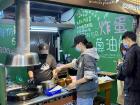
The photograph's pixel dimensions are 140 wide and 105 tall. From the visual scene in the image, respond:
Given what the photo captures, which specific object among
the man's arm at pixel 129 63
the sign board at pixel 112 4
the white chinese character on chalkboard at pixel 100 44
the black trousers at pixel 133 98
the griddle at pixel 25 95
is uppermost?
the sign board at pixel 112 4

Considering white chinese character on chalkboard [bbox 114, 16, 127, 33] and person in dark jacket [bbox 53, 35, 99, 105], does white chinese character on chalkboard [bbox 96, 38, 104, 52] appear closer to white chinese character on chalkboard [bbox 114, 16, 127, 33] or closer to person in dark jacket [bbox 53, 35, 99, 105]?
white chinese character on chalkboard [bbox 114, 16, 127, 33]

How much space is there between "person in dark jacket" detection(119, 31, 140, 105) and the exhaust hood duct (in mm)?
1282

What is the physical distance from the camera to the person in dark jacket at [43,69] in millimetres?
3535

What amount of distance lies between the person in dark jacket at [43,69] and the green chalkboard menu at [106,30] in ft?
4.55

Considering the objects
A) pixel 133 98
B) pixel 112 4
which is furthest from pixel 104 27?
pixel 133 98

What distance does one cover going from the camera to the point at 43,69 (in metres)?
3.65

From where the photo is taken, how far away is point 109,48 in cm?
442

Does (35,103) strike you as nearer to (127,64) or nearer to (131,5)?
(127,64)

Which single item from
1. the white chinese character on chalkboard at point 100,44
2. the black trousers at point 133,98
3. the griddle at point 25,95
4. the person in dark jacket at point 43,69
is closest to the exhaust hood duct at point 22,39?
the griddle at point 25,95

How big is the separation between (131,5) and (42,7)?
250 cm

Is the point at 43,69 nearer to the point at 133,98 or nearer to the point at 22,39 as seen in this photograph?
the point at 22,39

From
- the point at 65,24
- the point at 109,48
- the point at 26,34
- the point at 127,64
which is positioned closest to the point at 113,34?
the point at 109,48

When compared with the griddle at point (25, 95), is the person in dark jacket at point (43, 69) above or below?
above

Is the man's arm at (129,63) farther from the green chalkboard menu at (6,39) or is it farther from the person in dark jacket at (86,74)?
the green chalkboard menu at (6,39)
